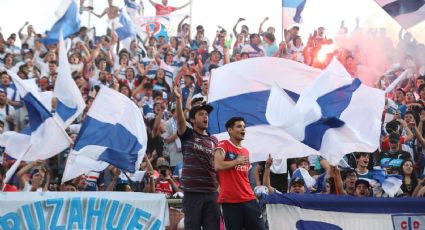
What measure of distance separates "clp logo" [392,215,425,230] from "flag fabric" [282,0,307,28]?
8.63 m

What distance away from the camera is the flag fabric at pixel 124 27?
776 inches

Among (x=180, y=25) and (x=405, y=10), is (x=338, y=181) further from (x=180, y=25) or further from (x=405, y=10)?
(x=180, y=25)

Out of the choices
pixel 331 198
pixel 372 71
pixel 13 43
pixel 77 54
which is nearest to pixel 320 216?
pixel 331 198

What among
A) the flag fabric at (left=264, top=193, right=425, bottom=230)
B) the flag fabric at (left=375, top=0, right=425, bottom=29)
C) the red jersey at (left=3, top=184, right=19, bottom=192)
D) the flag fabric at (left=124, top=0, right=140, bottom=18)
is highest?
the flag fabric at (left=124, top=0, right=140, bottom=18)

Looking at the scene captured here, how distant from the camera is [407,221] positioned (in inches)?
377

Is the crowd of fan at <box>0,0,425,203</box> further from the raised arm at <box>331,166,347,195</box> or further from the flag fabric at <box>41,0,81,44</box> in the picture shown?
the flag fabric at <box>41,0,81,44</box>

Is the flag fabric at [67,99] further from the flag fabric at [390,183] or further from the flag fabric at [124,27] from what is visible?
the flag fabric at [124,27]

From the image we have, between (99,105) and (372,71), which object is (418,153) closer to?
(372,71)

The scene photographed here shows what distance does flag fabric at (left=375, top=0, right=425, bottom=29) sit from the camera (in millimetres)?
12344

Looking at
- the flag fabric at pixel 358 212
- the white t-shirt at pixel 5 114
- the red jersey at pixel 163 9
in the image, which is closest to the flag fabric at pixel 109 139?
the flag fabric at pixel 358 212

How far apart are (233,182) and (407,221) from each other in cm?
218

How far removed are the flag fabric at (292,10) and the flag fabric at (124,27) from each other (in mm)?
4051

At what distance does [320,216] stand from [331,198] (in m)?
0.25

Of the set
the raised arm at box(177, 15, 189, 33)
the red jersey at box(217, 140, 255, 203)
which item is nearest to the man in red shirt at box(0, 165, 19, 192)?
the red jersey at box(217, 140, 255, 203)
